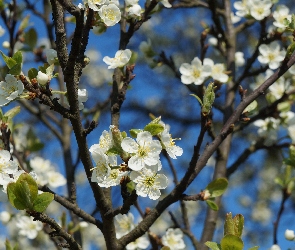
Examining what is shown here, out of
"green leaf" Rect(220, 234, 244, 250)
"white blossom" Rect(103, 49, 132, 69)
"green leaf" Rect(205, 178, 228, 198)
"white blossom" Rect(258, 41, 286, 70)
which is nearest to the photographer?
"green leaf" Rect(220, 234, 244, 250)

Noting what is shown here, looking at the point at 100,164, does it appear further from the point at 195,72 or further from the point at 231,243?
the point at 195,72

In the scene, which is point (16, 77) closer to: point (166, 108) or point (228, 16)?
point (228, 16)

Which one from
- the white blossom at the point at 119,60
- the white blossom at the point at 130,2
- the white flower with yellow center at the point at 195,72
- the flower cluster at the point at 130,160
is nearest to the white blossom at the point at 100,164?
the flower cluster at the point at 130,160

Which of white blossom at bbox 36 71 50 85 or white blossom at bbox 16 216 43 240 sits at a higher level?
white blossom at bbox 16 216 43 240

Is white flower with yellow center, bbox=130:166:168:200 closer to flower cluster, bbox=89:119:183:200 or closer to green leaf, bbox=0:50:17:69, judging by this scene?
flower cluster, bbox=89:119:183:200

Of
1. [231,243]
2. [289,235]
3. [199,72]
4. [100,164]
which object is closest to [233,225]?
[231,243]

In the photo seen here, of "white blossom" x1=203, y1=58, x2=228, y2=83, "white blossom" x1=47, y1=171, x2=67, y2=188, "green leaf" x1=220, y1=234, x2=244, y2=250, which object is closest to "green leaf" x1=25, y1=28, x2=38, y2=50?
"white blossom" x1=47, y1=171, x2=67, y2=188

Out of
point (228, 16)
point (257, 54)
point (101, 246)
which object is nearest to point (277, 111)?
point (257, 54)
